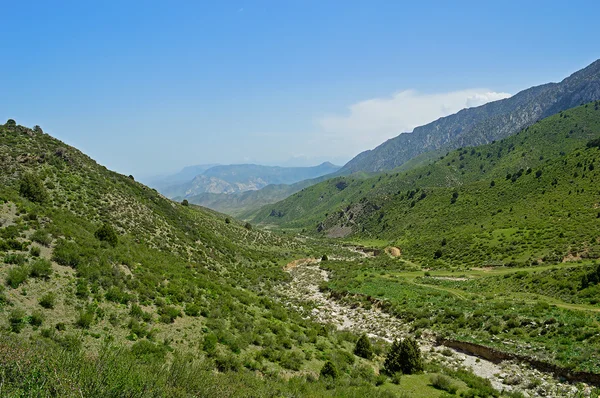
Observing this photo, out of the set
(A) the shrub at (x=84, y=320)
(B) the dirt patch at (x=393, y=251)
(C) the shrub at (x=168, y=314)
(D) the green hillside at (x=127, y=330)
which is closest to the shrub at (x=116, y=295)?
(D) the green hillside at (x=127, y=330)

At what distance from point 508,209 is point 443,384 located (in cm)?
6715

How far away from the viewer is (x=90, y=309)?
47.3 ft

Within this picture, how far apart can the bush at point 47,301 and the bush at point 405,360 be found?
16.6 metres

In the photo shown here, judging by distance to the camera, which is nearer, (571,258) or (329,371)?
(329,371)

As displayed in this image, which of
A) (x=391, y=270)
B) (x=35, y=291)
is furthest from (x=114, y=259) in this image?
(x=391, y=270)

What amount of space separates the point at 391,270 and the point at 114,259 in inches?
1741

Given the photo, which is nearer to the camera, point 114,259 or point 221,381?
point 221,381

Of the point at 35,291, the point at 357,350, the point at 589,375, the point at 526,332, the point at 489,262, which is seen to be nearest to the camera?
the point at 35,291

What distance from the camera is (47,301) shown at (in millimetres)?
13555

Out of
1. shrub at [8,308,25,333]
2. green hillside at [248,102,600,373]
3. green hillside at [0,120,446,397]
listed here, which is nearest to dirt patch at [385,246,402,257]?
green hillside at [248,102,600,373]

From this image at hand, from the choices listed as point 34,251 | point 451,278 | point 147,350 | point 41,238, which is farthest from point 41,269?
point 451,278

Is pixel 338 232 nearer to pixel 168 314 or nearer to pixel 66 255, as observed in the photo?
pixel 168 314

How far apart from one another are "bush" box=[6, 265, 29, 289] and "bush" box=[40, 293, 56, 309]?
1.29m

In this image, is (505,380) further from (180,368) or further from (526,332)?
(180,368)
